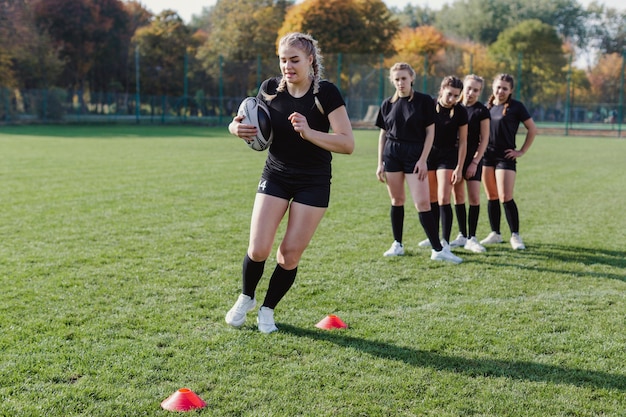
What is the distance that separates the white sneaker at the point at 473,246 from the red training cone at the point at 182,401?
16.0 ft

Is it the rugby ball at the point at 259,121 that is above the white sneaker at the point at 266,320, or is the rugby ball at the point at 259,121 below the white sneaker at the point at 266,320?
above

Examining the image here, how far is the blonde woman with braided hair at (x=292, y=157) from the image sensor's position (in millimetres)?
4277

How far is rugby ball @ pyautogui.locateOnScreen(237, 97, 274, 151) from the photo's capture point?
4.38 m

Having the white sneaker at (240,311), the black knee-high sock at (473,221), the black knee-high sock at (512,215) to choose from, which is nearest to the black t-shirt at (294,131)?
the white sneaker at (240,311)

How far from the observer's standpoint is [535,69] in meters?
38.4

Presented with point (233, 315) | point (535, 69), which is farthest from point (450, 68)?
point (233, 315)

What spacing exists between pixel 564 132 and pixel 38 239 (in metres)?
35.1

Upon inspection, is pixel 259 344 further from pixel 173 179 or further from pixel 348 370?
pixel 173 179

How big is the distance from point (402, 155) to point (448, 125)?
847 mm

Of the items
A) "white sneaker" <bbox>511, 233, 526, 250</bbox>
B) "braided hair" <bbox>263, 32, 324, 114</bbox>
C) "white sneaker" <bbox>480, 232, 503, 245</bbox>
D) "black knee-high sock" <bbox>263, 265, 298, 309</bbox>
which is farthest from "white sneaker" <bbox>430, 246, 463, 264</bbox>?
"braided hair" <bbox>263, 32, 324, 114</bbox>

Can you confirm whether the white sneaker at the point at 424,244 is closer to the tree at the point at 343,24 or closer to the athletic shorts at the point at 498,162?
the athletic shorts at the point at 498,162

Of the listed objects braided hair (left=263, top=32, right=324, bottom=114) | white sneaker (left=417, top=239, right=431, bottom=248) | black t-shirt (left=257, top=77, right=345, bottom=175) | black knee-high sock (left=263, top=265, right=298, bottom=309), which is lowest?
white sneaker (left=417, top=239, right=431, bottom=248)

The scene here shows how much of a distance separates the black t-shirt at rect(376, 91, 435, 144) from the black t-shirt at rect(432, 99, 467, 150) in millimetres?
381

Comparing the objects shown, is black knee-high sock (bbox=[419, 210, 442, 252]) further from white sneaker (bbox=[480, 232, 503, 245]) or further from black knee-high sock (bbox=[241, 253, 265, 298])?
black knee-high sock (bbox=[241, 253, 265, 298])
